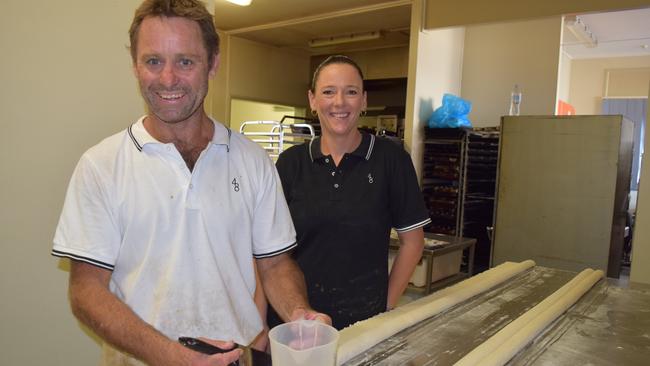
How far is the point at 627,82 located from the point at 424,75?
4599 millimetres

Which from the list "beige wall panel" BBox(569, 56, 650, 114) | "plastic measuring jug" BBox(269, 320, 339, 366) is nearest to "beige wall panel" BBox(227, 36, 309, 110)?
"beige wall panel" BBox(569, 56, 650, 114)

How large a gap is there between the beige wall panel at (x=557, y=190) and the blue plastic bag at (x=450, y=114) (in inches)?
21.4

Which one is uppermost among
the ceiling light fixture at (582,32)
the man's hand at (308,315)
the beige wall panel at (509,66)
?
the ceiling light fixture at (582,32)

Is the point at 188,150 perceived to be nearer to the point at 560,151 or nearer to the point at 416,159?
the point at 560,151

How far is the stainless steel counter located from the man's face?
2.20 ft

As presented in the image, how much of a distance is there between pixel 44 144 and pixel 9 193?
0.16 metres

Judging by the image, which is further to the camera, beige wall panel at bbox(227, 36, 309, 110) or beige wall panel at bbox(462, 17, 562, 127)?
beige wall panel at bbox(227, 36, 309, 110)

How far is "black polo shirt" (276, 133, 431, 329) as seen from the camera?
145 cm

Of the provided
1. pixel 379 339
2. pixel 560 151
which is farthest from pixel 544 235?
pixel 379 339

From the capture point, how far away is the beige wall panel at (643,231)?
3.24 meters

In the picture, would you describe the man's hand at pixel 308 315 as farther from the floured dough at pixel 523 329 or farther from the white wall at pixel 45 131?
the white wall at pixel 45 131

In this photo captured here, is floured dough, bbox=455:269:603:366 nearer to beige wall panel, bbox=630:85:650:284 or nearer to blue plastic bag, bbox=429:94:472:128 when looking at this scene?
beige wall panel, bbox=630:85:650:284

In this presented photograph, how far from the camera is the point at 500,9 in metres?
3.80

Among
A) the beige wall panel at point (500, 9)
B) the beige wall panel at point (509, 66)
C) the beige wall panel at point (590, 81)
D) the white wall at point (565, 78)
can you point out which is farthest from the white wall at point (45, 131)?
the beige wall panel at point (590, 81)
